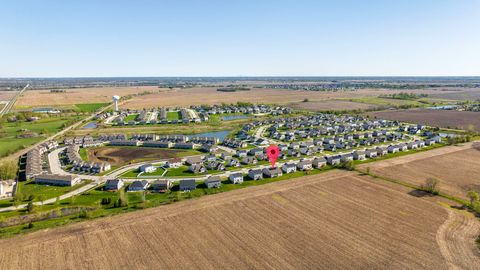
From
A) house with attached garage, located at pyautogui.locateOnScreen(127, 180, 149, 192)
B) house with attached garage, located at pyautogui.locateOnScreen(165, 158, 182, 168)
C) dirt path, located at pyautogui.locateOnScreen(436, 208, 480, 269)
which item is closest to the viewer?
dirt path, located at pyautogui.locateOnScreen(436, 208, 480, 269)

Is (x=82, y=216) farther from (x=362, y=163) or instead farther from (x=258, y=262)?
(x=362, y=163)

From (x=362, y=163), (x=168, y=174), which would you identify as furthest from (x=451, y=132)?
(x=168, y=174)

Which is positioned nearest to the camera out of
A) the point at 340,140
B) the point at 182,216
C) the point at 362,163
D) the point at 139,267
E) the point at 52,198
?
the point at 139,267

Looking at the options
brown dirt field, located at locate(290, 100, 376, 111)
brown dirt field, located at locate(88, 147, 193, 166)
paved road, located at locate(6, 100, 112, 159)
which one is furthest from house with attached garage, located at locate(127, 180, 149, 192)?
brown dirt field, located at locate(290, 100, 376, 111)

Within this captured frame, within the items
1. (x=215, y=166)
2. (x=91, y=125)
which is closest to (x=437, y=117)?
(x=215, y=166)

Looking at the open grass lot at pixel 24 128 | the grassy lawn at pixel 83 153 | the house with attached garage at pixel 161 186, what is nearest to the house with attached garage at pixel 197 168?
the house with attached garage at pixel 161 186

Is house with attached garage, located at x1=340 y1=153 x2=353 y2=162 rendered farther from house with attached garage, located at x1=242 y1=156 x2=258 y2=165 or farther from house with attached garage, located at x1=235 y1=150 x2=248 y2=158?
house with attached garage, located at x1=235 y1=150 x2=248 y2=158
